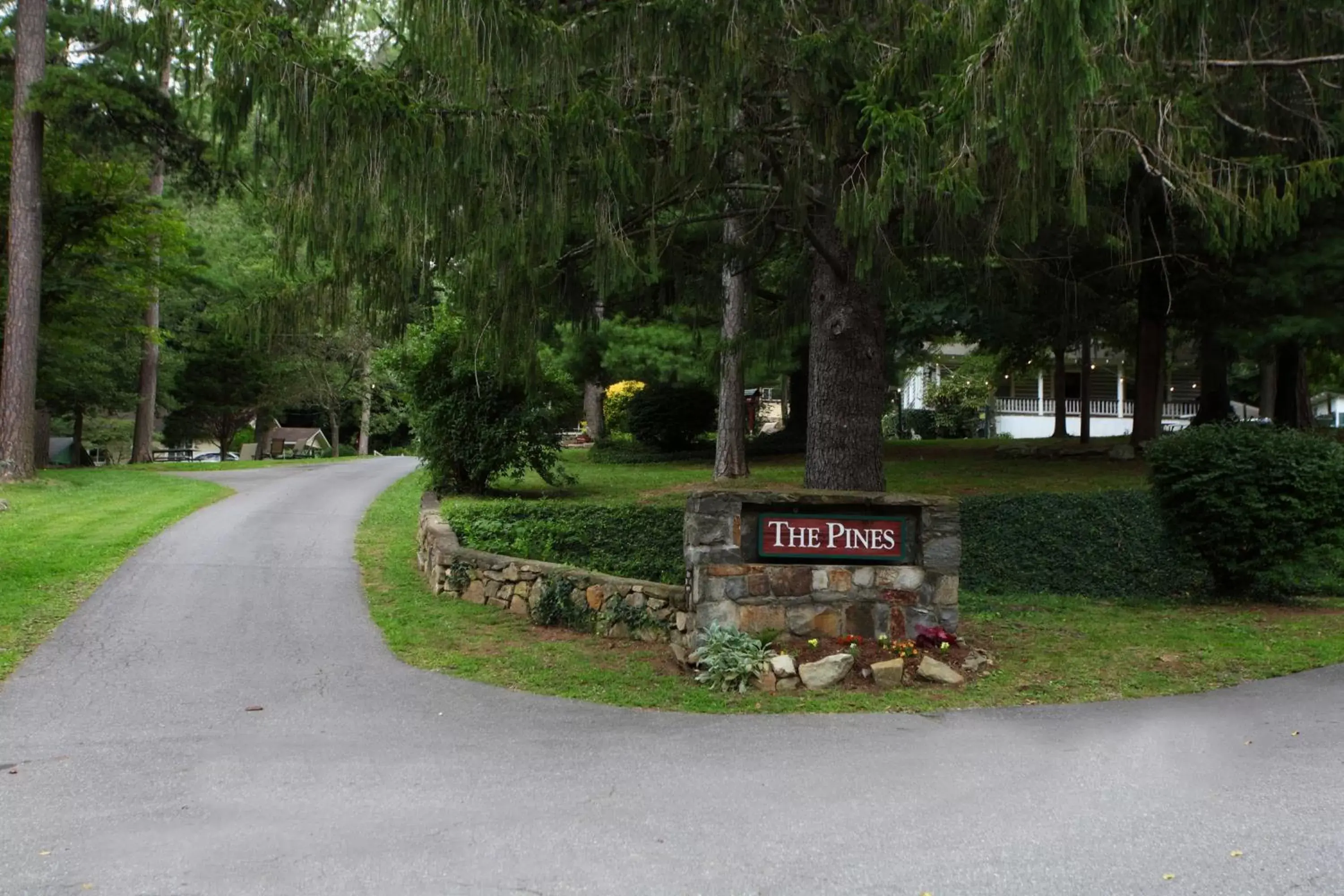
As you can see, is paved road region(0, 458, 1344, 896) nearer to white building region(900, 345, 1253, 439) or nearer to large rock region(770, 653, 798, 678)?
large rock region(770, 653, 798, 678)

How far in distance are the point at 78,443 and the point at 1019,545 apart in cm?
3152

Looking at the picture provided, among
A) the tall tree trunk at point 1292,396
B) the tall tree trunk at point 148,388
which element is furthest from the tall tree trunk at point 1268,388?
the tall tree trunk at point 148,388

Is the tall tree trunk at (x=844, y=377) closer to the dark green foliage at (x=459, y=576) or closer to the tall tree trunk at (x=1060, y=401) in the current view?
the dark green foliage at (x=459, y=576)

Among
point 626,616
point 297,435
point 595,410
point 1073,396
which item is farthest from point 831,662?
point 297,435

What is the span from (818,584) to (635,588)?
1715mm

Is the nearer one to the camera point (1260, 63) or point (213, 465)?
point (1260, 63)

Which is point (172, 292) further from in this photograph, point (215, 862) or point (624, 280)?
point (215, 862)

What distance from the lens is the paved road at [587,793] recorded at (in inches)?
157

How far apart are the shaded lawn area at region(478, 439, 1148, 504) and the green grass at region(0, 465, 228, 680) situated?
17.7ft

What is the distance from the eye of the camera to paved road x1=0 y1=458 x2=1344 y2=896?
3.98 meters

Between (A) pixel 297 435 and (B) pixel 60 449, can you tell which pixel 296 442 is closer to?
(A) pixel 297 435

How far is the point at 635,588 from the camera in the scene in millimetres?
8445

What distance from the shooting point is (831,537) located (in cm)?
738

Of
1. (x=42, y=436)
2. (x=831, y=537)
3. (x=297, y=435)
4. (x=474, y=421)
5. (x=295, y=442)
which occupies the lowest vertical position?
(x=831, y=537)
